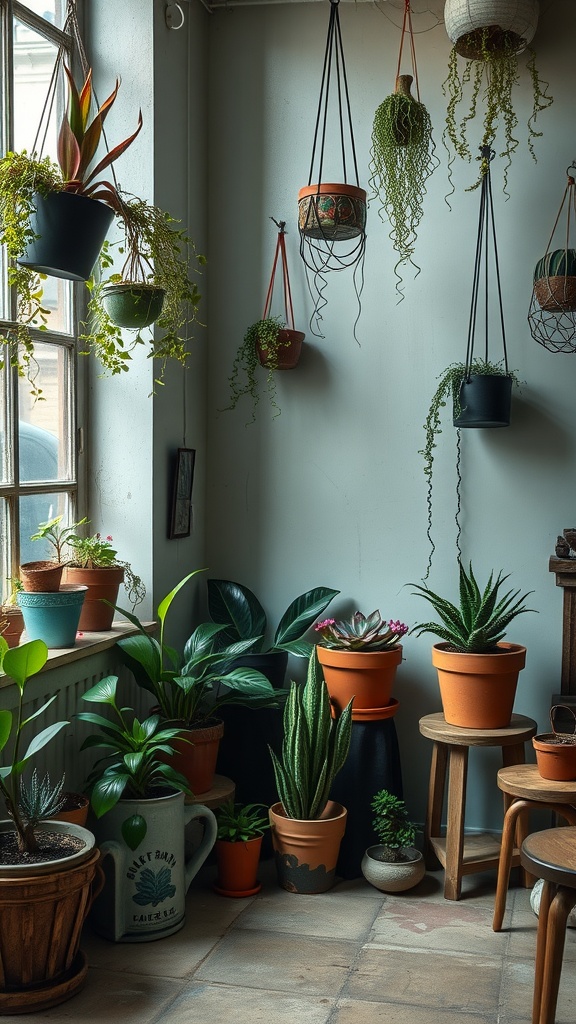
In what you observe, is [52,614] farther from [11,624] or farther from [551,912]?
[551,912]

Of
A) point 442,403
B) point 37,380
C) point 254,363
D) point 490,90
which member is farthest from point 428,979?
point 490,90

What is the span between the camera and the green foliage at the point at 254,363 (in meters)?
3.79

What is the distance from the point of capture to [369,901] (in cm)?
332

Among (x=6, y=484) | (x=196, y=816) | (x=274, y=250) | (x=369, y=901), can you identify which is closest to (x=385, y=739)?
(x=369, y=901)

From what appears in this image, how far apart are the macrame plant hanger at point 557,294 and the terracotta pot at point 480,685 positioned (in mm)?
1210

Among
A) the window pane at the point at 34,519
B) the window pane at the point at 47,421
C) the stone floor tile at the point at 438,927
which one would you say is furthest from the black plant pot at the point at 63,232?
the stone floor tile at the point at 438,927

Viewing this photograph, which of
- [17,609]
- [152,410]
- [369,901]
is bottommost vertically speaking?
[369,901]

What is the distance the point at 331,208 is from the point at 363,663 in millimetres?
1623

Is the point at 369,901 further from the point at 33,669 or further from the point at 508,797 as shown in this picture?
the point at 33,669

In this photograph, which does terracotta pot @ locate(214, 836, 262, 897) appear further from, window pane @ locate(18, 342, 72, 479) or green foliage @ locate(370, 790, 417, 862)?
window pane @ locate(18, 342, 72, 479)

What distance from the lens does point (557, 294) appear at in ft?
11.4

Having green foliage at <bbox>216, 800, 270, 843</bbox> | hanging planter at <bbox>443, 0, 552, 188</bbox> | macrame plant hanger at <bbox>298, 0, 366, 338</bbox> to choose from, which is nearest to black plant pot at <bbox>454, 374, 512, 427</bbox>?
macrame plant hanger at <bbox>298, 0, 366, 338</bbox>

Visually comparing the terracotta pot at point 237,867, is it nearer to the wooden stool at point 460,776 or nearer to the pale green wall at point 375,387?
the wooden stool at point 460,776

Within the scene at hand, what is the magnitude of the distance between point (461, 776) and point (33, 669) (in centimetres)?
158
